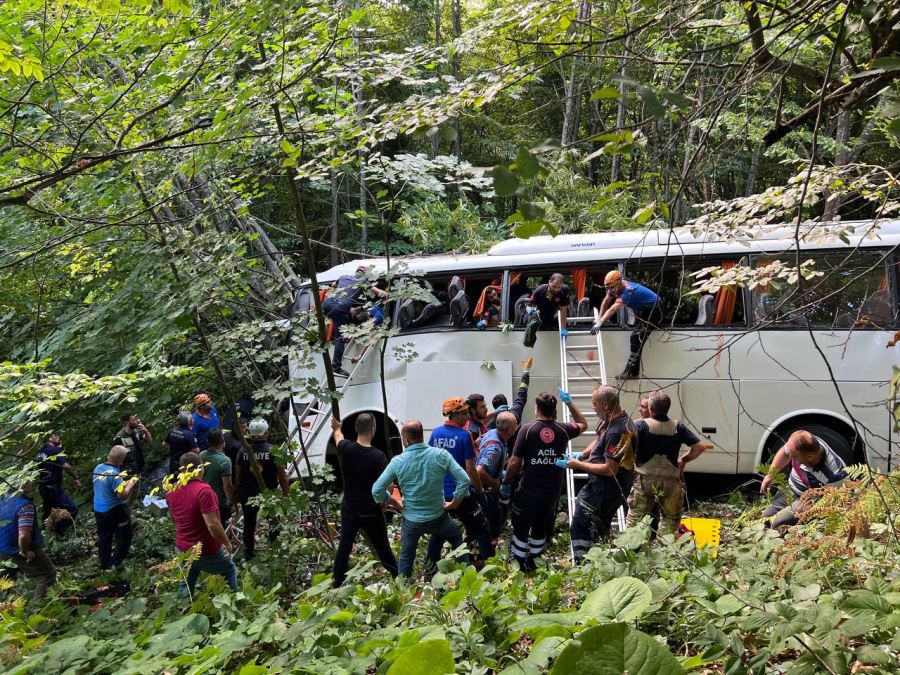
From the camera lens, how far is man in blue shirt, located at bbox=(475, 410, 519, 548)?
6520 millimetres

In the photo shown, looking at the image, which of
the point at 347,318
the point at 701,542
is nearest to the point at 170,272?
the point at 347,318

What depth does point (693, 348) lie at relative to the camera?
7891 millimetres

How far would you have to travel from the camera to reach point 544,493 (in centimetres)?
617

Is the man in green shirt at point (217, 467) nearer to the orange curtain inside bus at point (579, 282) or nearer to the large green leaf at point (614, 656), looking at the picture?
the orange curtain inside bus at point (579, 282)

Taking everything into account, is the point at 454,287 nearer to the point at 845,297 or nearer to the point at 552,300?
the point at 552,300

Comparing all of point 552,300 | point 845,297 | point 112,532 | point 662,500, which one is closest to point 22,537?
point 112,532

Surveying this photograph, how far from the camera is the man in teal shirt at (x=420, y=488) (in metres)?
5.71

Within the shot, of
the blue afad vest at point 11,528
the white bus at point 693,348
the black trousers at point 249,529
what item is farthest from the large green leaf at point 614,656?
the blue afad vest at point 11,528

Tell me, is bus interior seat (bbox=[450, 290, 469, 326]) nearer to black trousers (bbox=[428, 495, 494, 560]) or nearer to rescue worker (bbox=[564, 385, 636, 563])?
black trousers (bbox=[428, 495, 494, 560])

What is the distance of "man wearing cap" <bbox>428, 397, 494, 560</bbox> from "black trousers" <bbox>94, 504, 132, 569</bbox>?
3823 mm

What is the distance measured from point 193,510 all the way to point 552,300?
474 centimetres

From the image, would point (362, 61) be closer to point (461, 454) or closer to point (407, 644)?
point (461, 454)

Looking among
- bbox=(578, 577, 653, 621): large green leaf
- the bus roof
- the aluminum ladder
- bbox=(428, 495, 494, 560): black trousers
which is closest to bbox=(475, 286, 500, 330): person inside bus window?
the bus roof

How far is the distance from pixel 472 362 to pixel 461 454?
9.02 feet
